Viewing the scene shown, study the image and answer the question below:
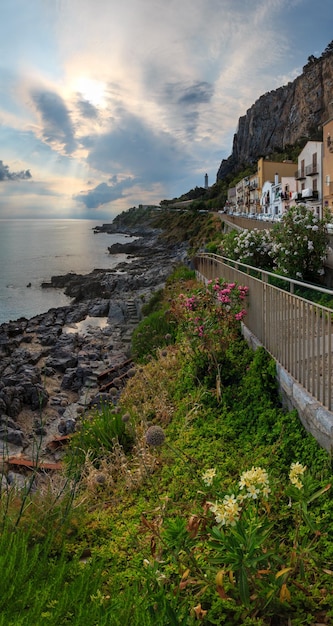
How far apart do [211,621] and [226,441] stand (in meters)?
2.70

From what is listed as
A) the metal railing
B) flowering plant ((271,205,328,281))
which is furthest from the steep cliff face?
the metal railing

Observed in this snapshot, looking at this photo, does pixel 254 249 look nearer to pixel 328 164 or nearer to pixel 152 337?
pixel 152 337

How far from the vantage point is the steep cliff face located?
364 ft

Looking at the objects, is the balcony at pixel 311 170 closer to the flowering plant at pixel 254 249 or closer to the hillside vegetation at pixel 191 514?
the flowering plant at pixel 254 249

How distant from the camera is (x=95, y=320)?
27.7 m

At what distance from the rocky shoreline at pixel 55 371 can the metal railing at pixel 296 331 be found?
2.68 m

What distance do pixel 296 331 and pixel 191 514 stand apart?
9.17 ft

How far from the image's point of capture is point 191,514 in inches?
144

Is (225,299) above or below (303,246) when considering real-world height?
below

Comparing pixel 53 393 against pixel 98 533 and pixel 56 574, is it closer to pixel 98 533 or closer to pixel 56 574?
pixel 98 533

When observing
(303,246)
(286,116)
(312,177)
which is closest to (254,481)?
(303,246)

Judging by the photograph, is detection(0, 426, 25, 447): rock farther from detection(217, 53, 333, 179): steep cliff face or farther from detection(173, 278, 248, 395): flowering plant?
detection(217, 53, 333, 179): steep cliff face

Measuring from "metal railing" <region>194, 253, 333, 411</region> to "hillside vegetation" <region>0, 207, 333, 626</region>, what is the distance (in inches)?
14.9

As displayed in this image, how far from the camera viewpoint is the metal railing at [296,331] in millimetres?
4770
